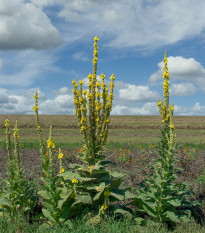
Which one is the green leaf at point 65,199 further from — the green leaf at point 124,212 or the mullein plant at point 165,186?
the mullein plant at point 165,186

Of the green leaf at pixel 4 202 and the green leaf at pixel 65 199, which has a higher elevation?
the green leaf at pixel 65 199

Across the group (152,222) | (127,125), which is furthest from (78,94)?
(127,125)

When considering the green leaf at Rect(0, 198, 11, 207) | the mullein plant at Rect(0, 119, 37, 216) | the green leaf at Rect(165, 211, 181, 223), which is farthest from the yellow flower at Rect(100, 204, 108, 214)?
the green leaf at Rect(0, 198, 11, 207)

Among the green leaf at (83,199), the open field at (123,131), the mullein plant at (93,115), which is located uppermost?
the mullein plant at (93,115)

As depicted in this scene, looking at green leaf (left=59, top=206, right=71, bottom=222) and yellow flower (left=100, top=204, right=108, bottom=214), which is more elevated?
yellow flower (left=100, top=204, right=108, bottom=214)

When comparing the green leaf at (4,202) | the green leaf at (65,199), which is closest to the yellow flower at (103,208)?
the green leaf at (65,199)

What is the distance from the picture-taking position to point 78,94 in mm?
5605

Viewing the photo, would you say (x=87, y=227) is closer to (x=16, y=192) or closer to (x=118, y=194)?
(x=118, y=194)

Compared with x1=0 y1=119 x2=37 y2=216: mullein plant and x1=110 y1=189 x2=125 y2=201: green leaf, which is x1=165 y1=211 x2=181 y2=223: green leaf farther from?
x1=0 y1=119 x2=37 y2=216: mullein plant

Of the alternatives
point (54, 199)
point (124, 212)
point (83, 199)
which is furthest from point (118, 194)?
point (54, 199)

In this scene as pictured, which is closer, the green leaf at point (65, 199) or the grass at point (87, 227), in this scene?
the grass at point (87, 227)

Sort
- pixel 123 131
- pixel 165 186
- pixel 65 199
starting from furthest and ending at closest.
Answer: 1. pixel 123 131
2. pixel 165 186
3. pixel 65 199

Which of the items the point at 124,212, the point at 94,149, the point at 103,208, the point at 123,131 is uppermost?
the point at 94,149

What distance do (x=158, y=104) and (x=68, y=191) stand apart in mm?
2601
